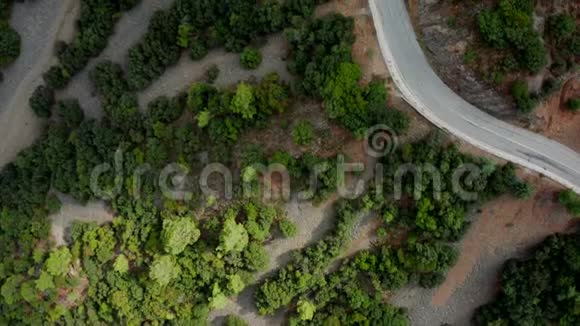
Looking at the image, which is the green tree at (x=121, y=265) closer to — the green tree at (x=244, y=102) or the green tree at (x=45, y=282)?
the green tree at (x=45, y=282)

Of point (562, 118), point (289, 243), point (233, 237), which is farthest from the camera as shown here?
point (289, 243)

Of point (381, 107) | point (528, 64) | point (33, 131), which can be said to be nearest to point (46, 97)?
point (33, 131)

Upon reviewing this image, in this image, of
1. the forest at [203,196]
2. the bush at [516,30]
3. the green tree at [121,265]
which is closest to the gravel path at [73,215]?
the forest at [203,196]

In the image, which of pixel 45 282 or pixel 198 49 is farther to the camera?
pixel 45 282

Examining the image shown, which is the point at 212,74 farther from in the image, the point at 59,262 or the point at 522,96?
the point at 522,96

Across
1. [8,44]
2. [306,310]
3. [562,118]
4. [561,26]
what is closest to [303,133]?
[306,310]
